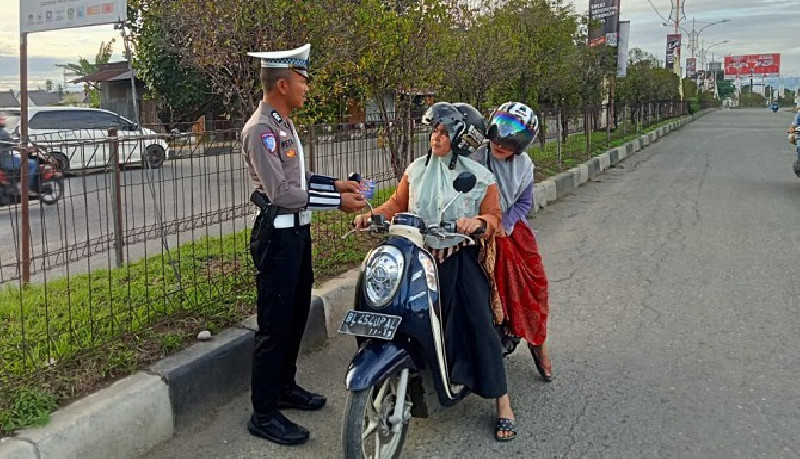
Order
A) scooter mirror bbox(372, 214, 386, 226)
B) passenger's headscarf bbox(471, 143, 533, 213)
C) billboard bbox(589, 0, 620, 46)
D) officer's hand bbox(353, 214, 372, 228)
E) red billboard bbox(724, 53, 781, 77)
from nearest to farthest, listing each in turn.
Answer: scooter mirror bbox(372, 214, 386, 226) → officer's hand bbox(353, 214, 372, 228) → passenger's headscarf bbox(471, 143, 533, 213) → billboard bbox(589, 0, 620, 46) → red billboard bbox(724, 53, 781, 77)

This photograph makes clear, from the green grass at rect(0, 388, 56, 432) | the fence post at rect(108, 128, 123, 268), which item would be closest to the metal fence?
the fence post at rect(108, 128, 123, 268)

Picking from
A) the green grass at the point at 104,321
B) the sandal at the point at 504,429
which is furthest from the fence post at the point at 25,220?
the sandal at the point at 504,429

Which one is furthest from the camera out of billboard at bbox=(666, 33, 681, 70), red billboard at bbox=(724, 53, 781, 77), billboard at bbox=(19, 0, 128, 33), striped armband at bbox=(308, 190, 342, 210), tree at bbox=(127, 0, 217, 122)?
red billboard at bbox=(724, 53, 781, 77)

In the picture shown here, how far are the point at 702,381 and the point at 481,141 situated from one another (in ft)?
6.77

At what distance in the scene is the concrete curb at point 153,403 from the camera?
2.96 metres

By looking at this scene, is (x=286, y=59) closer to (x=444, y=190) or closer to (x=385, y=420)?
(x=444, y=190)

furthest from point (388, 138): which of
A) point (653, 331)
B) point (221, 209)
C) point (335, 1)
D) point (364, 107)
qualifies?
point (653, 331)

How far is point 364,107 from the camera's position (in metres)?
8.68

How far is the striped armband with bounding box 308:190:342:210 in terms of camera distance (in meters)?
3.42

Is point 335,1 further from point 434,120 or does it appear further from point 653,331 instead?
point 653,331

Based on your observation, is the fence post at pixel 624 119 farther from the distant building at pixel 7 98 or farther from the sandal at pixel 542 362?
the sandal at pixel 542 362

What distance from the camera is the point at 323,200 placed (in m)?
3.43

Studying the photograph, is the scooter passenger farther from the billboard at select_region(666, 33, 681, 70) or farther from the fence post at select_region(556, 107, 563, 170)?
the billboard at select_region(666, 33, 681, 70)

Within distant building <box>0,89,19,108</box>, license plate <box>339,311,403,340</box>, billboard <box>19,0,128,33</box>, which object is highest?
distant building <box>0,89,19,108</box>
